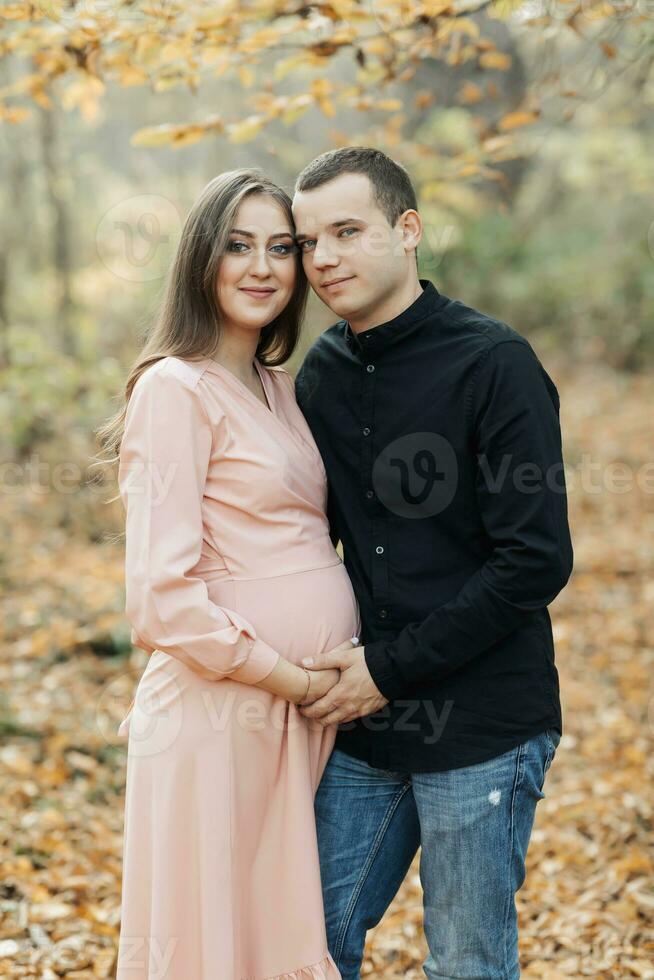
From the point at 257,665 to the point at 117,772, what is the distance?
9.10 ft

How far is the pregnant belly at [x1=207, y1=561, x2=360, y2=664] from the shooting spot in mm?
2410

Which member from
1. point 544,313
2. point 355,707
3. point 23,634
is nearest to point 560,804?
point 355,707

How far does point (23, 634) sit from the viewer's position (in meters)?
6.15

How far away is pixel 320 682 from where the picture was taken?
94.6 inches

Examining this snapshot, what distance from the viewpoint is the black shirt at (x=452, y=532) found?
2264 millimetres

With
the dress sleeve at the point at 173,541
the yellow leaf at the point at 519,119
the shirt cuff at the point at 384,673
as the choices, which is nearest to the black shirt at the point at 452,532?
the shirt cuff at the point at 384,673

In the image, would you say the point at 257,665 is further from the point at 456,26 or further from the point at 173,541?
the point at 456,26

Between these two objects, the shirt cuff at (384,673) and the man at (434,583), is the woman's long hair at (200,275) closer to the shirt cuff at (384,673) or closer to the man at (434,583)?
the man at (434,583)

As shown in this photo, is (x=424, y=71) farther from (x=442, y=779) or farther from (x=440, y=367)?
(x=442, y=779)

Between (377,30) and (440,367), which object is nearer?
(440,367)

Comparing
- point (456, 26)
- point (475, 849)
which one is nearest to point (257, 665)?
point (475, 849)

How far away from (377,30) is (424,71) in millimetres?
5939

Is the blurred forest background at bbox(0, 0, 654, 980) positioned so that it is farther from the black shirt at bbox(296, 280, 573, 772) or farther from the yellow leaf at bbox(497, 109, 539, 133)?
the black shirt at bbox(296, 280, 573, 772)

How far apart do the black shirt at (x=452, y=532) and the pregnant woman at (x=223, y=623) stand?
0.16 meters
